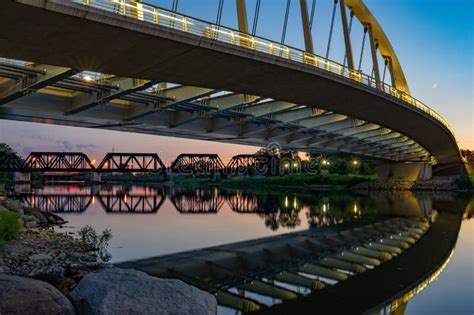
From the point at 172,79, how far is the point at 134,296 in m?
14.3

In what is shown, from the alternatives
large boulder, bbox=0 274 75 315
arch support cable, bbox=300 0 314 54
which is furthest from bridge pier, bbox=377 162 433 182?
large boulder, bbox=0 274 75 315

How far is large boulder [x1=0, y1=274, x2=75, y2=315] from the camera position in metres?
7.04

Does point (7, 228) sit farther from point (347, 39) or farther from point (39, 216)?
point (347, 39)

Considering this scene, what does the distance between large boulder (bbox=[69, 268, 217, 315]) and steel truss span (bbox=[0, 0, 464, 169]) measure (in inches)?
373

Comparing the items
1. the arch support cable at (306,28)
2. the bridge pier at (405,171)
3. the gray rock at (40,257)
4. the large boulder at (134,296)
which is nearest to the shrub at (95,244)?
the gray rock at (40,257)

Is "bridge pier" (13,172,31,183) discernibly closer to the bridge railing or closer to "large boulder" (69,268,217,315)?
the bridge railing

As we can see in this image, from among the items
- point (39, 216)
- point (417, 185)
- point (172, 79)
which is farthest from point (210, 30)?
point (417, 185)

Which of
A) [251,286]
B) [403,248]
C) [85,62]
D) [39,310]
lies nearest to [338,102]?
[403,248]

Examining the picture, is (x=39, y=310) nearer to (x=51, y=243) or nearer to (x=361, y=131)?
(x=51, y=243)

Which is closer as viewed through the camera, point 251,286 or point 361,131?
point 251,286

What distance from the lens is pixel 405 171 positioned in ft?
261

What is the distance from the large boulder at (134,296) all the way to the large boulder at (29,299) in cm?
36

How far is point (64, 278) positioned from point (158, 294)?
13.6 feet

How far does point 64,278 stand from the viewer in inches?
428
